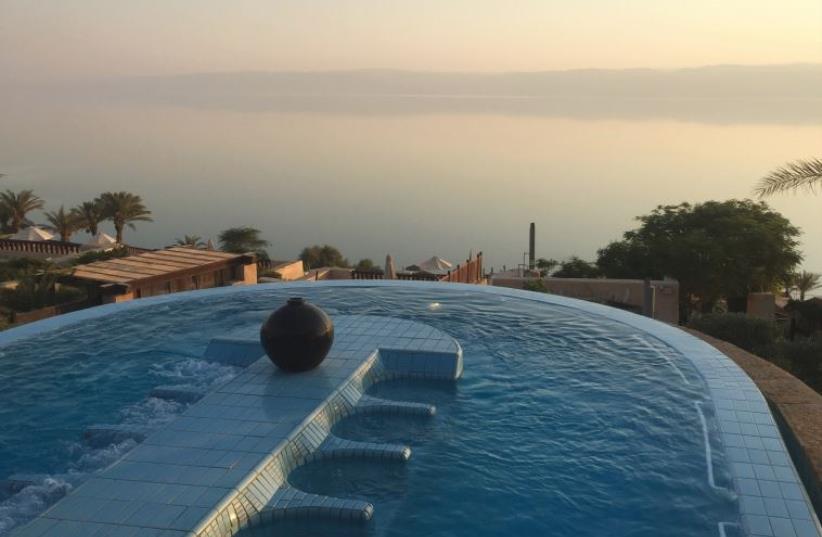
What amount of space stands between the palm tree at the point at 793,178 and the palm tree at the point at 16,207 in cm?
3085

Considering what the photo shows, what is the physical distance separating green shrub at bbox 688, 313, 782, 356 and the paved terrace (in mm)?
5491

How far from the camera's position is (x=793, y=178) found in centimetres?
1477

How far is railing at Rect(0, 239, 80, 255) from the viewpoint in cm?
2472

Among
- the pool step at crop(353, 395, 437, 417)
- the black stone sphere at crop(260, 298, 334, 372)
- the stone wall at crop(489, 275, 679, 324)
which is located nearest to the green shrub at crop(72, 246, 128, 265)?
the stone wall at crop(489, 275, 679, 324)

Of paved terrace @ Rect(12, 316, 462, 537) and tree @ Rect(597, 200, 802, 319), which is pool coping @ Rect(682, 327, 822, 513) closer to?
paved terrace @ Rect(12, 316, 462, 537)

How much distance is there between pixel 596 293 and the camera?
18.6 metres

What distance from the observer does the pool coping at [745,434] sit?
5367 mm

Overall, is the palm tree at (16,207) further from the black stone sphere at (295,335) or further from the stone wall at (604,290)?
the black stone sphere at (295,335)

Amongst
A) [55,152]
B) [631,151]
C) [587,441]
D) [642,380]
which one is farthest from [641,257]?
[55,152]

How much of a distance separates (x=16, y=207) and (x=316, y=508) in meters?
33.4

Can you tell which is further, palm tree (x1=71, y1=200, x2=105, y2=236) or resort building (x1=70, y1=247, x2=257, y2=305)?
palm tree (x1=71, y1=200, x2=105, y2=236)

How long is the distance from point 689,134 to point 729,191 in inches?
2040

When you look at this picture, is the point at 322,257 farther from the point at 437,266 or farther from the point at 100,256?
the point at 100,256

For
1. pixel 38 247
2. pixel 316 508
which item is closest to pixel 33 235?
pixel 38 247
